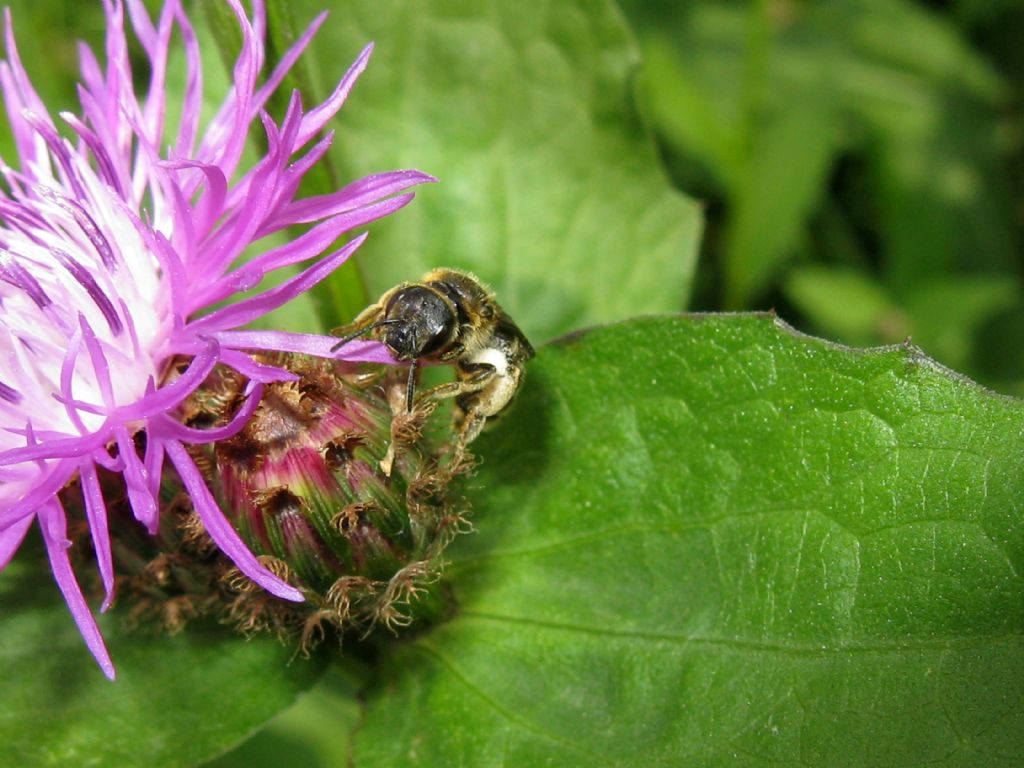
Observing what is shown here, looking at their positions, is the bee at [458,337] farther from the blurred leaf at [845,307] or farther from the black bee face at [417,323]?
the blurred leaf at [845,307]

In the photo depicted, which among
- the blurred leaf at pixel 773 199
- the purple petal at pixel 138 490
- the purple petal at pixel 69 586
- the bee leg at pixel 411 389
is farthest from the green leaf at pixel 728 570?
the blurred leaf at pixel 773 199

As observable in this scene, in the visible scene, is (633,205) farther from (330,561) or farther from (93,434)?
(93,434)

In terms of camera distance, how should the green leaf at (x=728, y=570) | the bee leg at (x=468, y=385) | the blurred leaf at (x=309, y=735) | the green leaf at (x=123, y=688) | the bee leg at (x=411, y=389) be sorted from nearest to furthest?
the green leaf at (x=728, y=570) < the bee leg at (x=411, y=389) < the bee leg at (x=468, y=385) < the green leaf at (x=123, y=688) < the blurred leaf at (x=309, y=735)

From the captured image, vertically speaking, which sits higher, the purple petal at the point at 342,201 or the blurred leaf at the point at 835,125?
the purple petal at the point at 342,201

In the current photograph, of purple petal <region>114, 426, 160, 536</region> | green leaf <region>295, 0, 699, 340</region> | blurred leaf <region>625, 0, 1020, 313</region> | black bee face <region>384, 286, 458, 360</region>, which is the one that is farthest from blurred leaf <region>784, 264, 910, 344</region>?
purple petal <region>114, 426, 160, 536</region>

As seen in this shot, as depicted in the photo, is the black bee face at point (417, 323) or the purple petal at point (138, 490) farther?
the black bee face at point (417, 323)

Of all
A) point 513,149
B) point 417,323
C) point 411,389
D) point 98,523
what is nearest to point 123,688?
point 98,523
